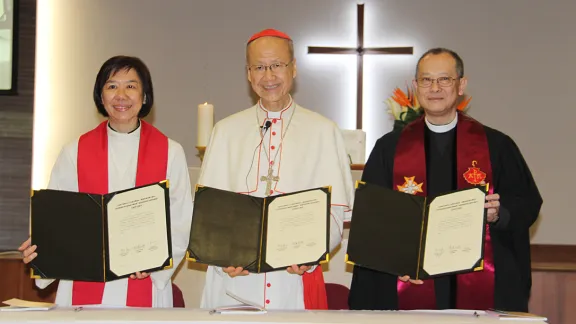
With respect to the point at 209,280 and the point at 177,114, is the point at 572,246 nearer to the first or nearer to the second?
the point at 177,114

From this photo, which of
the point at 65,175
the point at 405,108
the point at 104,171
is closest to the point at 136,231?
the point at 104,171

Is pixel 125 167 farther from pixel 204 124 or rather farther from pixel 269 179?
pixel 204 124

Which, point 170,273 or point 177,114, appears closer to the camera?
point 170,273

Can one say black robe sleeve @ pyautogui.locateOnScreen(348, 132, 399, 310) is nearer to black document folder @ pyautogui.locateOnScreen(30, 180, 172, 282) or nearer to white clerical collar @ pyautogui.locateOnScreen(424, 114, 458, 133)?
white clerical collar @ pyautogui.locateOnScreen(424, 114, 458, 133)

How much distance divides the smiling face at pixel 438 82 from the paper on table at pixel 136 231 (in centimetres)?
140

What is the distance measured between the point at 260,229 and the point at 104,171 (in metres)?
0.90

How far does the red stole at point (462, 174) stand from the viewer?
11.7ft

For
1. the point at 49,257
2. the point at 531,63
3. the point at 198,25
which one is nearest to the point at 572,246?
the point at 531,63

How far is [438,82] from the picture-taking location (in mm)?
3568

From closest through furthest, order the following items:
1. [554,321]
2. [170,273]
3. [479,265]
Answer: [479,265], [170,273], [554,321]

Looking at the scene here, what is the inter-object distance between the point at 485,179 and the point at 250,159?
1178 mm

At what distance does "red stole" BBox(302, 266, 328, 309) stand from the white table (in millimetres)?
625

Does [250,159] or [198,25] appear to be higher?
[198,25]

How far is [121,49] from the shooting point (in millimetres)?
6977
